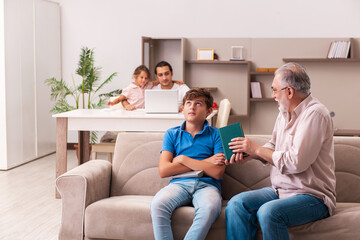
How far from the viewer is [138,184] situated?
309cm

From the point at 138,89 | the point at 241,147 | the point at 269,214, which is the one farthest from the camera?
the point at 138,89

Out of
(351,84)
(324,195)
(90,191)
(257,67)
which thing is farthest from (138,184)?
(351,84)

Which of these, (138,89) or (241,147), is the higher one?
(138,89)

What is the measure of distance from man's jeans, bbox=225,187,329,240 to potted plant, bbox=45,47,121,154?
437 cm

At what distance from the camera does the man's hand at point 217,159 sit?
2.78 meters

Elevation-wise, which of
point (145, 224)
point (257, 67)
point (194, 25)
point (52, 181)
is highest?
point (194, 25)

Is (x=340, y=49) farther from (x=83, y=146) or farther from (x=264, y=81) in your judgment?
(x=83, y=146)

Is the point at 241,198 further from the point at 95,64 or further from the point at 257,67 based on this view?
the point at 95,64

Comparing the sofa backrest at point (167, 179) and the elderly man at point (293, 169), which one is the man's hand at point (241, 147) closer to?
the elderly man at point (293, 169)

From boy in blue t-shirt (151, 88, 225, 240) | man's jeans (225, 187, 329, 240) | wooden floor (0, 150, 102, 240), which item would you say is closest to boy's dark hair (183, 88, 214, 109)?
boy in blue t-shirt (151, 88, 225, 240)

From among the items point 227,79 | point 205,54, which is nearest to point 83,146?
point 205,54

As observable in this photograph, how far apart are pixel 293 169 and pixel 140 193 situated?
1.08m

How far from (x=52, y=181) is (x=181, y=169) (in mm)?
2802

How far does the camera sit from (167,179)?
305 centimetres
